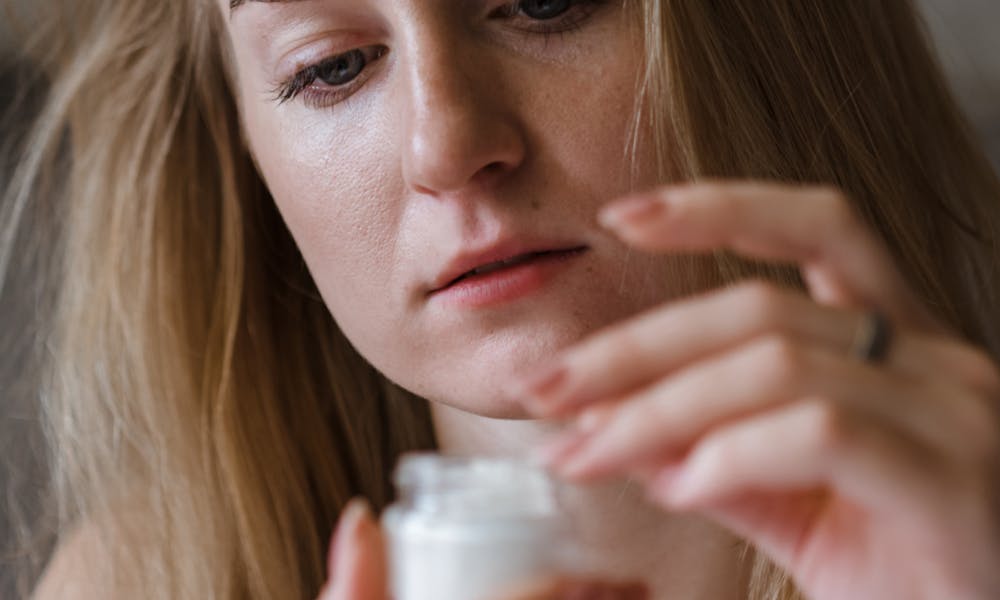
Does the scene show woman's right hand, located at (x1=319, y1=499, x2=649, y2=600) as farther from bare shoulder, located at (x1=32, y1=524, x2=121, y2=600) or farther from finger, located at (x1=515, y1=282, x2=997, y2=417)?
bare shoulder, located at (x1=32, y1=524, x2=121, y2=600)

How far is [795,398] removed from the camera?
70cm

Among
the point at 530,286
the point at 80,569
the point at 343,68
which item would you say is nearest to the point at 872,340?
the point at 530,286

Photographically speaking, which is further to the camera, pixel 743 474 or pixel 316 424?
pixel 316 424

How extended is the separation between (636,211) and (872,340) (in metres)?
0.15

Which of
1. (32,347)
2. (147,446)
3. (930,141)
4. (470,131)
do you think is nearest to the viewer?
(470,131)

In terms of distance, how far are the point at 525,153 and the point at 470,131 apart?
61mm

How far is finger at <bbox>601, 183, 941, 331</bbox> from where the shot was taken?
28.2 inches

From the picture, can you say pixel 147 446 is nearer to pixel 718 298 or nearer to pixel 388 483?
pixel 388 483

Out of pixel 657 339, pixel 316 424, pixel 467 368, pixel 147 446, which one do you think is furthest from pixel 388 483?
pixel 657 339

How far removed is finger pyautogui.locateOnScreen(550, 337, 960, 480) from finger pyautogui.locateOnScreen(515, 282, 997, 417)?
0.04ft

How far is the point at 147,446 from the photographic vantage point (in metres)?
1.49

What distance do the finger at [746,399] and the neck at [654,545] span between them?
56 cm

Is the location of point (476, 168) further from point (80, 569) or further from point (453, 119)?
point (80, 569)

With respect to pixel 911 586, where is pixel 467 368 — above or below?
above
